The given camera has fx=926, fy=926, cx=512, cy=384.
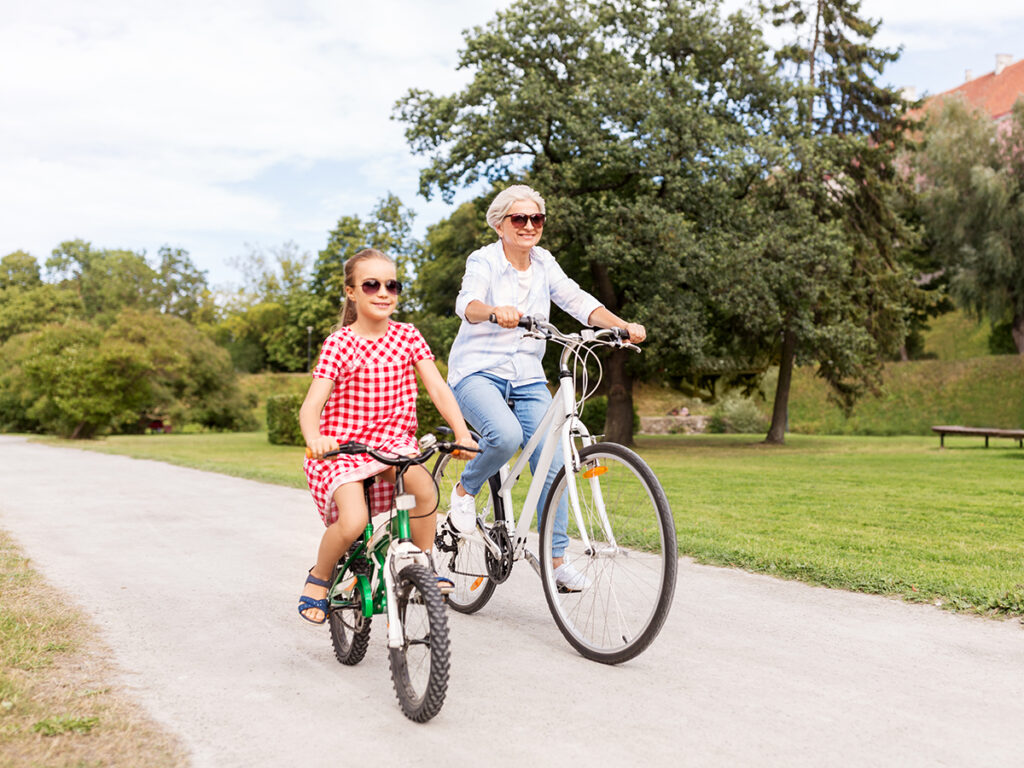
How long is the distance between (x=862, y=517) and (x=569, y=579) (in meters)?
5.77

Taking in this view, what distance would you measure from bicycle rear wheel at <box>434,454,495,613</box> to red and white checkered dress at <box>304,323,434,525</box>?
3.10 ft

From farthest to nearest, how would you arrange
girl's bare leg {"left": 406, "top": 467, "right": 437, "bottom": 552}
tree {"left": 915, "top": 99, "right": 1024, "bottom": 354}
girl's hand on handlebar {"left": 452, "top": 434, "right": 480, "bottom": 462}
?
tree {"left": 915, "top": 99, "right": 1024, "bottom": 354} → girl's bare leg {"left": 406, "top": 467, "right": 437, "bottom": 552} → girl's hand on handlebar {"left": 452, "top": 434, "right": 480, "bottom": 462}

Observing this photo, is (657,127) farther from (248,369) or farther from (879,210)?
(248,369)

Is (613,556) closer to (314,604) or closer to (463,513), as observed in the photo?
(463,513)

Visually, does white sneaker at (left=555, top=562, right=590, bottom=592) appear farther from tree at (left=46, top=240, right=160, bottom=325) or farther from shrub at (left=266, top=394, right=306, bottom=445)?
tree at (left=46, top=240, right=160, bottom=325)

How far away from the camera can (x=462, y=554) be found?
4.82 m

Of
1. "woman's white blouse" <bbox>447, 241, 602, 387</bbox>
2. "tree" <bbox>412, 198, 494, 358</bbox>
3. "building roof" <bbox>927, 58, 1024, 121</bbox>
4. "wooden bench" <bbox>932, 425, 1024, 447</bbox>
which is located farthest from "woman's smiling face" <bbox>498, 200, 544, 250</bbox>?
"building roof" <bbox>927, 58, 1024, 121</bbox>

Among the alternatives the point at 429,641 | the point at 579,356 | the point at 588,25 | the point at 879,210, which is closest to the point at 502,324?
the point at 579,356

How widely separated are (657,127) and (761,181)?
12.0 ft

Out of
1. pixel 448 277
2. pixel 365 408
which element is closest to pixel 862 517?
pixel 365 408

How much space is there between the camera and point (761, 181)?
72.8 ft

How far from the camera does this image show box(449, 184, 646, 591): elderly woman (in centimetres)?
435

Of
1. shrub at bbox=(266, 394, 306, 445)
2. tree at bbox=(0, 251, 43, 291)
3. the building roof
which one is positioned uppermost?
the building roof

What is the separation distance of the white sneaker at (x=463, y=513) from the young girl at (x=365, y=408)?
89 cm
